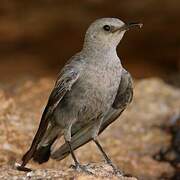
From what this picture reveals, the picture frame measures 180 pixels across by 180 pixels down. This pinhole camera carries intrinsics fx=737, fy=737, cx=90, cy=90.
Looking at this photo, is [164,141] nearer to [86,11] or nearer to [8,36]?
[86,11]

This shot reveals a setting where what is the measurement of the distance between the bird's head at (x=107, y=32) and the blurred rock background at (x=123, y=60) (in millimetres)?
1645

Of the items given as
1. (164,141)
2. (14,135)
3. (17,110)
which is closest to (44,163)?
(14,135)

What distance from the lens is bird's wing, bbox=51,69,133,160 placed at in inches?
305

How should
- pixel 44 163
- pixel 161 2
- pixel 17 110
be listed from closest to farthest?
1. pixel 44 163
2. pixel 17 110
3. pixel 161 2

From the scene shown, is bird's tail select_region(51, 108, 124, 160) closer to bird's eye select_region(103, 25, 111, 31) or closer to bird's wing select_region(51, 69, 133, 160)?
bird's wing select_region(51, 69, 133, 160)

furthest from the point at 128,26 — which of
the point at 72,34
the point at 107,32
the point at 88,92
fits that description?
the point at 72,34

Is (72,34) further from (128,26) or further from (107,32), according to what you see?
(128,26)

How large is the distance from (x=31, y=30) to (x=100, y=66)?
7.42 meters

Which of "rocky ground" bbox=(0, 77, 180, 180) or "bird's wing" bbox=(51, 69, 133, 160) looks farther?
"rocky ground" bbox=(0, 77, 180, 180)

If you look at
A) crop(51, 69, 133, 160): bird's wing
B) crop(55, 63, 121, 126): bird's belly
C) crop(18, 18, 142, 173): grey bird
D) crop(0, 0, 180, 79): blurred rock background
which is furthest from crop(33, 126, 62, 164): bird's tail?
crop(0, 0, 180, 79): blurred rock background

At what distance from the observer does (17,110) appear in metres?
9.77

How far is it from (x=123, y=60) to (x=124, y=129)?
4937 millimetres

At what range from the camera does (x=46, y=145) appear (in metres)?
8.01

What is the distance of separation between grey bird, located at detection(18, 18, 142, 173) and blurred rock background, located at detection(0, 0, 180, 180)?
0.79 meters
